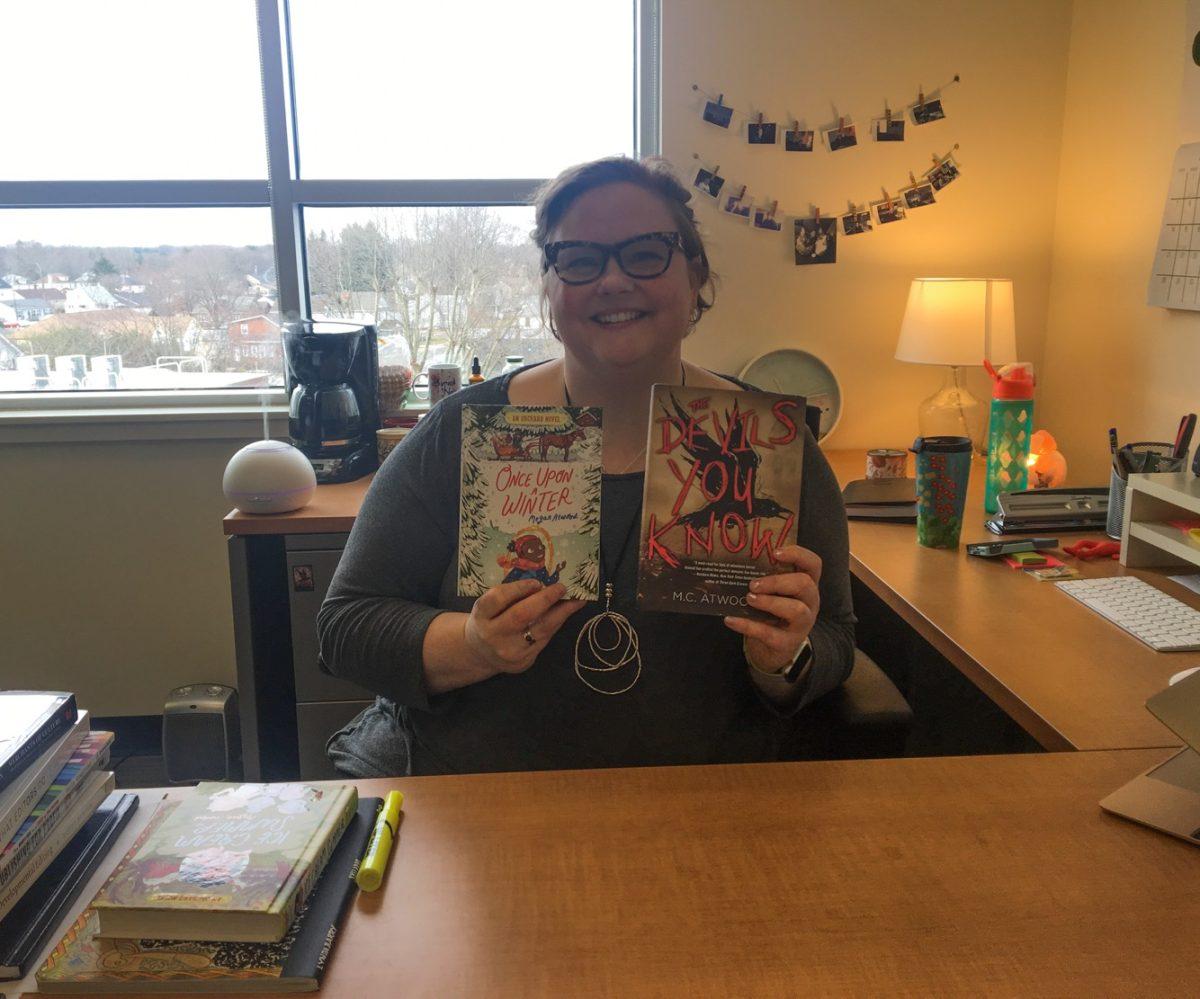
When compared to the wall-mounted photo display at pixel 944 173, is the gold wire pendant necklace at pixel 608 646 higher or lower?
lower

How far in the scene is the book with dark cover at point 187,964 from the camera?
2.39ft

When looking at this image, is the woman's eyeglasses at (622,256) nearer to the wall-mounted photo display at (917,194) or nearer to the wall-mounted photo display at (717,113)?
the wall-mounted photo display at (717,113)

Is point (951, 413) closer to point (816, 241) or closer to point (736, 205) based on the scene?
point (816, 241)

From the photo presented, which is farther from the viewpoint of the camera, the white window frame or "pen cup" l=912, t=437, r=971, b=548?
the white window frame

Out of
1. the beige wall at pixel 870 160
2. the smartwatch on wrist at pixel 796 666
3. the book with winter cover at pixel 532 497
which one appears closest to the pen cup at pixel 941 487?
the smartwatch on wrist at pixel 796 666

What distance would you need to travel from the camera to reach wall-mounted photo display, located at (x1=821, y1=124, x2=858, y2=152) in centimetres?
265

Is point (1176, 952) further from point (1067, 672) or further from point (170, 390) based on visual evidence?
point (170, 390)

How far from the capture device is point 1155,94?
7.43 ft

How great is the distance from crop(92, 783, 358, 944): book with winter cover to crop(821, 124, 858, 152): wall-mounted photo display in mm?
2278

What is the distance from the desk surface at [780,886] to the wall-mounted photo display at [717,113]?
204 cm

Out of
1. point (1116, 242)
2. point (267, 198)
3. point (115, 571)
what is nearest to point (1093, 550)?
point (1116, 242)

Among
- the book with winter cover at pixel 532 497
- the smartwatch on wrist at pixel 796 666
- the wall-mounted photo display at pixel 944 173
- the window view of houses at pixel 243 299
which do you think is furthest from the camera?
the window view of houses at pixel 243 299

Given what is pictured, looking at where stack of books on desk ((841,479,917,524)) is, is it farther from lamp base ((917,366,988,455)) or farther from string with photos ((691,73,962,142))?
string with photos ((691,73,962,142))

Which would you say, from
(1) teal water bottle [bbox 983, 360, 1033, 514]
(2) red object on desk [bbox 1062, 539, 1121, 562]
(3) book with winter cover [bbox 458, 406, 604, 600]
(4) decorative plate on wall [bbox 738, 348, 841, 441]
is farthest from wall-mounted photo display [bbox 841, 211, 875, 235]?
(3) book with winter cover [bbox 458, 406, 604, 600]
